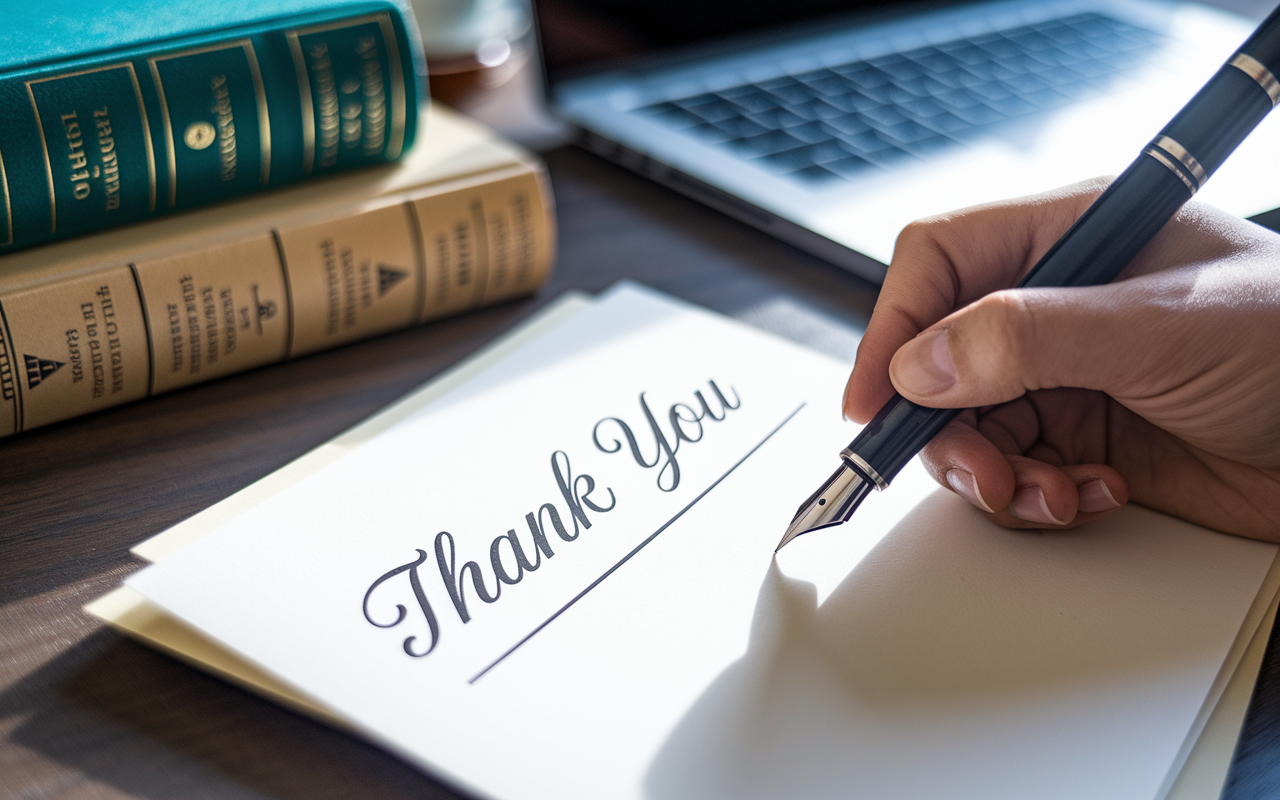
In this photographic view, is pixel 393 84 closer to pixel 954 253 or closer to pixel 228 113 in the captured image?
pixel 228 113

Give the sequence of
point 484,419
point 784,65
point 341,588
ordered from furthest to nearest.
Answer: point 784,65 → point 484,419 → point 341,588

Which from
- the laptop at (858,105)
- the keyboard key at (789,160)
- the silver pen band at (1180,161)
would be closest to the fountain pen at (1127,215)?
the silver pen band at (1180,161)

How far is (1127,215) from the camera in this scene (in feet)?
1.31

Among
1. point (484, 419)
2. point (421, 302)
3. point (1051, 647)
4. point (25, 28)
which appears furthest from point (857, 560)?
point (25, 28)

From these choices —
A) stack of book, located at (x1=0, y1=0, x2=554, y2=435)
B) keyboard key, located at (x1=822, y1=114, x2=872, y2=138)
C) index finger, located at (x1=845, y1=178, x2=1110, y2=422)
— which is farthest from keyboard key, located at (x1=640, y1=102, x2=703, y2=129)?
index finger, located at (x1=845, y1=178, x2=1110, y2=422)

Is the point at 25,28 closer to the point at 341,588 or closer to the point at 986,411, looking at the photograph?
the point at 341,588

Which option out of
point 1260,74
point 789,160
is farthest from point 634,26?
point 1260,74

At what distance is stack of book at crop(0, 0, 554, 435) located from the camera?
438 mm

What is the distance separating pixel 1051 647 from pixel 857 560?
81mm

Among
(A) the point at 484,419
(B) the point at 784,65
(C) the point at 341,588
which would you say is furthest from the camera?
(B) the point at 784,65

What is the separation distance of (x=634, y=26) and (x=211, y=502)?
531 mm

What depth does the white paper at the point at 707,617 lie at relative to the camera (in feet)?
1.03

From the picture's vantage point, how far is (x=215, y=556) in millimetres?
362

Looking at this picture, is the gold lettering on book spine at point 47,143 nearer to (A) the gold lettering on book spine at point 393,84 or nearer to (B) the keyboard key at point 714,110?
(A) the gold lettering on book spine at point 393,84
